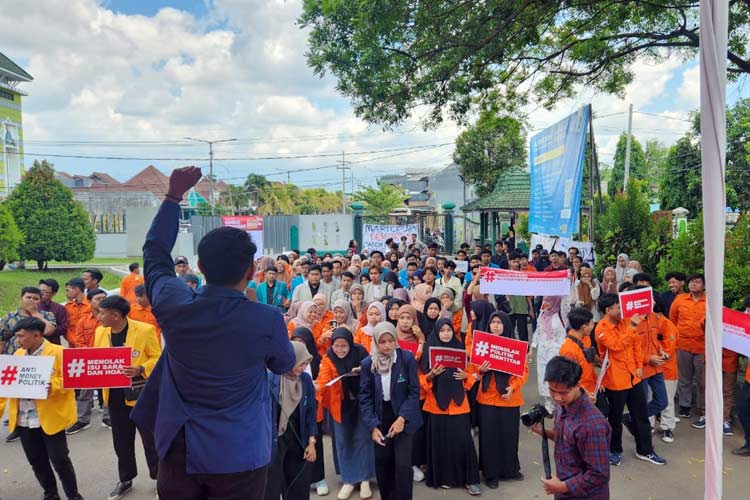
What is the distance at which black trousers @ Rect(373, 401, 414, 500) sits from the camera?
4.26m

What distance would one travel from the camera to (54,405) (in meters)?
4.43

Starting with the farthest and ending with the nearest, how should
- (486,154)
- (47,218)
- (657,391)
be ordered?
1. (486,154)
2. (47,218)
3. (657,391)

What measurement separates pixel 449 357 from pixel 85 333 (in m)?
4.79

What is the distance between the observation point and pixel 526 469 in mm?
5344

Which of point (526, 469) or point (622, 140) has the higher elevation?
point (622, 140)

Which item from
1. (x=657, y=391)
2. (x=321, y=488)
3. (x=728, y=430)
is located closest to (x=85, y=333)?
(x=321, y=488)

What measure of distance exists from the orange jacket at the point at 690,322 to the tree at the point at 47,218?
71.2ft

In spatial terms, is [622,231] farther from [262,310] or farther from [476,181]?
[476,181]

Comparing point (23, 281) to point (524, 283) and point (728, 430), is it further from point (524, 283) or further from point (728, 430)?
point (728, 430)

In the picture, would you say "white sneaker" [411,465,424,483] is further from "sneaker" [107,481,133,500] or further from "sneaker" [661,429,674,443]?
"sneaker" [661,429,674,443]

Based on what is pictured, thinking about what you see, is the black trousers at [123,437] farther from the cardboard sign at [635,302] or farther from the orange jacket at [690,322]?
the orange jacket at [690,322]

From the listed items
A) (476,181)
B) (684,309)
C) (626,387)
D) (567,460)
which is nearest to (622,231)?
(684,309)

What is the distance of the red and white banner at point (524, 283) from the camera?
266 inches

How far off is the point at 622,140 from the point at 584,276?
36.9 meters
